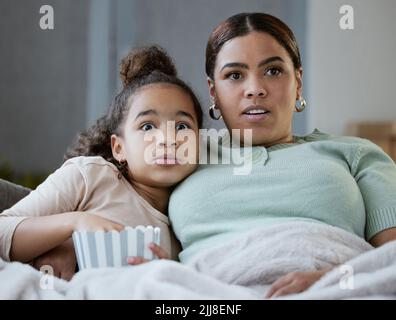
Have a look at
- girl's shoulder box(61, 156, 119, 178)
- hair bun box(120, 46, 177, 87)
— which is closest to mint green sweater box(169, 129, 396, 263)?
girl's shoulder box(61, 156, 119, 178)

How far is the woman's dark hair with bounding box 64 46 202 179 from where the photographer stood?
939 mm

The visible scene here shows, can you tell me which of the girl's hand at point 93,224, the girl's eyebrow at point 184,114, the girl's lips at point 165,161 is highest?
the girl's eyebrow at point 184,114

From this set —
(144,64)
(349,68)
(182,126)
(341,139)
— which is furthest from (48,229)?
(349,68)

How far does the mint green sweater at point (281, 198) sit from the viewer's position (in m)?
0.81

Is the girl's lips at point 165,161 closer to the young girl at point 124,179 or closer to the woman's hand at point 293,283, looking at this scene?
the young girl at point 124,179

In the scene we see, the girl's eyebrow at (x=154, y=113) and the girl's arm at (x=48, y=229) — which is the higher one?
the girl's eyebrow at (x=154, y=113)

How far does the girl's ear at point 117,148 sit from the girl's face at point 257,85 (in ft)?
0.56

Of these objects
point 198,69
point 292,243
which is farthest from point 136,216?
point 198,69

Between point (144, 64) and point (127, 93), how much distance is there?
0.09 meters

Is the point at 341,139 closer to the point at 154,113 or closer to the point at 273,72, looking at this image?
the point at 273,72

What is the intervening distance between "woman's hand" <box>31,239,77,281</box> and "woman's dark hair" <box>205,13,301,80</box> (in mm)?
369

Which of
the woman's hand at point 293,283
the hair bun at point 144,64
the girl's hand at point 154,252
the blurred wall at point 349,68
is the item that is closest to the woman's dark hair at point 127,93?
the hair bun at point 144,64

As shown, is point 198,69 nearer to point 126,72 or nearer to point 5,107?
point 5,107

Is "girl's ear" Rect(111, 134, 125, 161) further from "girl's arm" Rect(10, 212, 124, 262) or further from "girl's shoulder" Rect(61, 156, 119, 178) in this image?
"girl's arm" Rect(10, 212, 124, 262)
